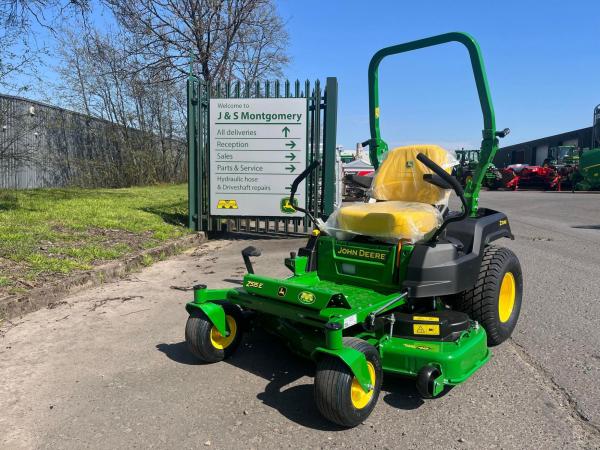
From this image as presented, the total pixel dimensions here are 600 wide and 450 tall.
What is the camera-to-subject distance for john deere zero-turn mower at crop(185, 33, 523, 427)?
9.55ft

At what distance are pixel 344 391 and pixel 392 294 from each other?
1033 mm

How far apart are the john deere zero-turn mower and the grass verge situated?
8.76 feet

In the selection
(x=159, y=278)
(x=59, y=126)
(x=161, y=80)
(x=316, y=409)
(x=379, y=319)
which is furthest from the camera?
(x=161, y=80)

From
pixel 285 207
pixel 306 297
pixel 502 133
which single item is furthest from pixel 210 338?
pixel 285 207

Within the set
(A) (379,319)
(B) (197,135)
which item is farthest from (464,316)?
(B) (197,135)

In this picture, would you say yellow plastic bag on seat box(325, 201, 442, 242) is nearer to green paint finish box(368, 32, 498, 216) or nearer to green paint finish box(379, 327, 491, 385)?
Result: green paint finish box(368, 32, 498, 216)

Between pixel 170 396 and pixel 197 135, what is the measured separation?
6435 millimetres

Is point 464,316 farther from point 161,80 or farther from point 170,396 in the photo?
point 161,80

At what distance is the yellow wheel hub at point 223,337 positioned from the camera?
3.65m

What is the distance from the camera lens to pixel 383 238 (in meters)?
3.77

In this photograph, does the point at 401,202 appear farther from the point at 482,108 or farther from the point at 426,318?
the point at 426,318

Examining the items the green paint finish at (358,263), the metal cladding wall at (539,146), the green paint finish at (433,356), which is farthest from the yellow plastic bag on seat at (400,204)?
the metal cladding wall at (539,146)

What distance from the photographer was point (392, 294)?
11.6 ft

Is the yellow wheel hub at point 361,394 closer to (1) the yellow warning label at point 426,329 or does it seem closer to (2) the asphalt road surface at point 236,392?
(2) the asphalt road surface at point 236,392
